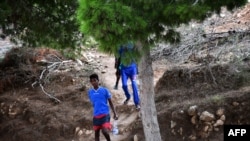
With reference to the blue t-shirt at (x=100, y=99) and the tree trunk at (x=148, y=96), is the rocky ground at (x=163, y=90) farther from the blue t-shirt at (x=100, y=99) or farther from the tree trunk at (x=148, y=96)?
the blue t-shirt at (x=100, y=99)

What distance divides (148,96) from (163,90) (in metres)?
3.01

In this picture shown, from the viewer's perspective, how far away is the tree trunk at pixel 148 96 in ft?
20.9

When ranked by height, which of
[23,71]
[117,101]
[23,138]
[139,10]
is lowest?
[23,138]

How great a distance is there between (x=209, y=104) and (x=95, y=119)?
6.96ft

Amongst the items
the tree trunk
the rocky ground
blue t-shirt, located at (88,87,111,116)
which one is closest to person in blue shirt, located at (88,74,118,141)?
blue t-shirt, located at (88,87,111,116)

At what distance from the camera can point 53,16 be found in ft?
28.7

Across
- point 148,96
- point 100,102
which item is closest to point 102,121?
point 100,102

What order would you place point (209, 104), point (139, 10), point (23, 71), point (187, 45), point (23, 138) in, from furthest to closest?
point (23, 71)
point (23, 138)
point (187, 45)
point (209, 104)
point (139, 10)

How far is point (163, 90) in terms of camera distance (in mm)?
9508

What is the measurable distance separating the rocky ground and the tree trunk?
3.26 ft

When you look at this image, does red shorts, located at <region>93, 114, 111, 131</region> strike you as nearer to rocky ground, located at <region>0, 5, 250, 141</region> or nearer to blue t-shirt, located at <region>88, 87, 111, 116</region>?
blue t-shirt, located at <region>88, 87, 111, 116</region>

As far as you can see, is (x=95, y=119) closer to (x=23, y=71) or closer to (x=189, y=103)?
(x=189, y=103)

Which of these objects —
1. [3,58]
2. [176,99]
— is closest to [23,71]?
[3,58]

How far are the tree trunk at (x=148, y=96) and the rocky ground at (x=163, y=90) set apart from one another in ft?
3.26
